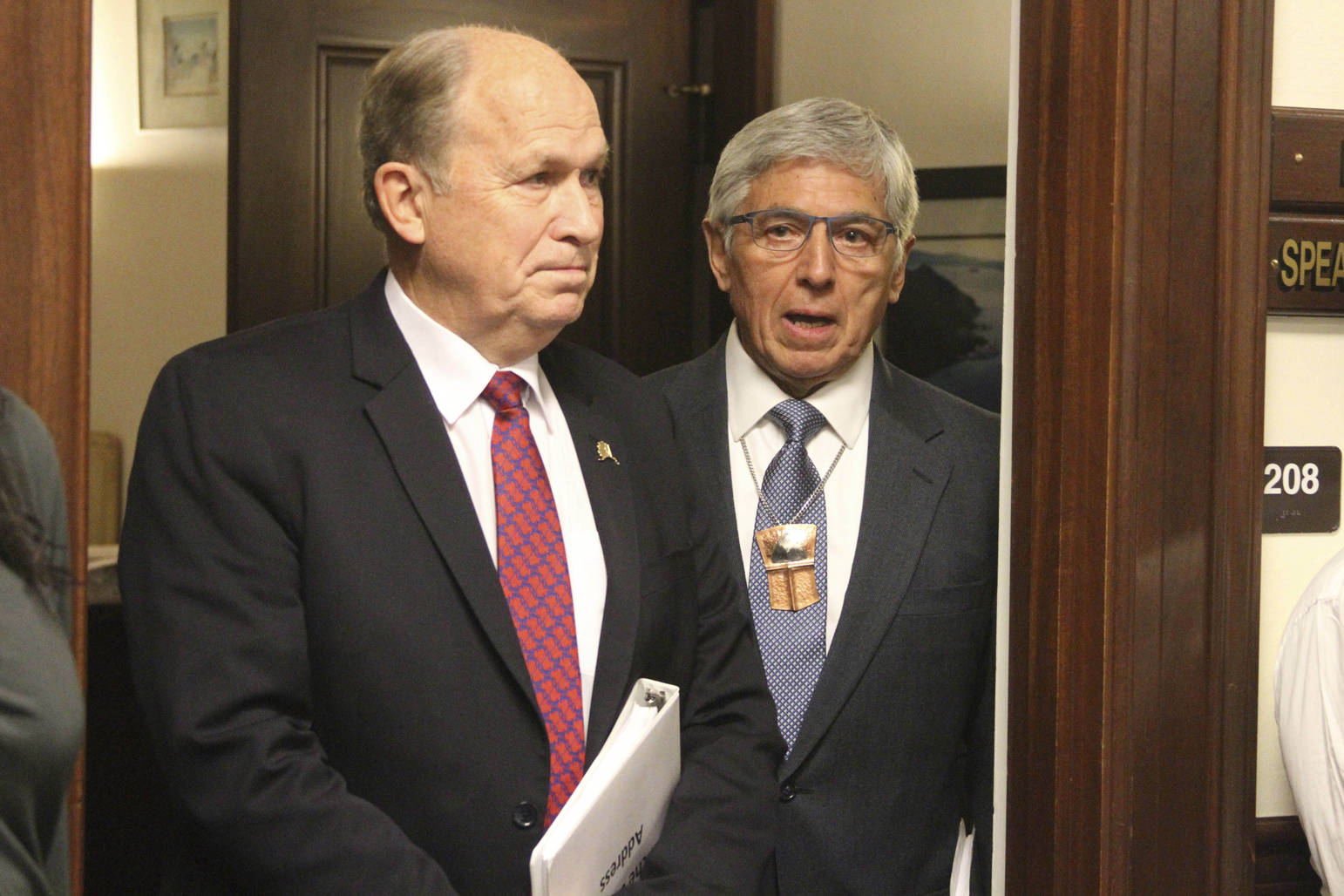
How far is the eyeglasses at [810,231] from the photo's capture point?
6.45 ft

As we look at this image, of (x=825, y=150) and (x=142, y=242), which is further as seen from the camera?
(x=142, y=242)

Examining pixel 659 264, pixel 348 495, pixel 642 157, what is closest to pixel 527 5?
pixel 642 157

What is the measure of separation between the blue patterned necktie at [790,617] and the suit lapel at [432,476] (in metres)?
0.53

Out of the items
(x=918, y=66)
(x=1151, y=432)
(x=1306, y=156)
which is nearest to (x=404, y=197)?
(x=1151, y=432)

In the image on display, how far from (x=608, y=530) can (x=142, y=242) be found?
143 inches

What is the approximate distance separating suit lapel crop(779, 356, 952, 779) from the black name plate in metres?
0.46

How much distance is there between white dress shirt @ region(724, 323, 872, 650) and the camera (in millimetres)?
1965

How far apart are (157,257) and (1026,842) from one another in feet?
12.7

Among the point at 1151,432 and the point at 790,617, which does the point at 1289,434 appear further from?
the point at 790,617

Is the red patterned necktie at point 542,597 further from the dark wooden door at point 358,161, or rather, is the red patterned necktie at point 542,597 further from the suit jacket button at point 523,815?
the dark wooden door at point 358,161

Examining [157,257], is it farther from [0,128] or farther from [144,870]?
[0,128]

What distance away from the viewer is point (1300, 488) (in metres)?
1.62

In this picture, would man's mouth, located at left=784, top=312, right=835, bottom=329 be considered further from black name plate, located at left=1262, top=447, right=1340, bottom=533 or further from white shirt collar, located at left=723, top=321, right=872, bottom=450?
black name plate, located at left=1262, top=447, right=1340, bottom=533

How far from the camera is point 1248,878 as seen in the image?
5.25 ft
